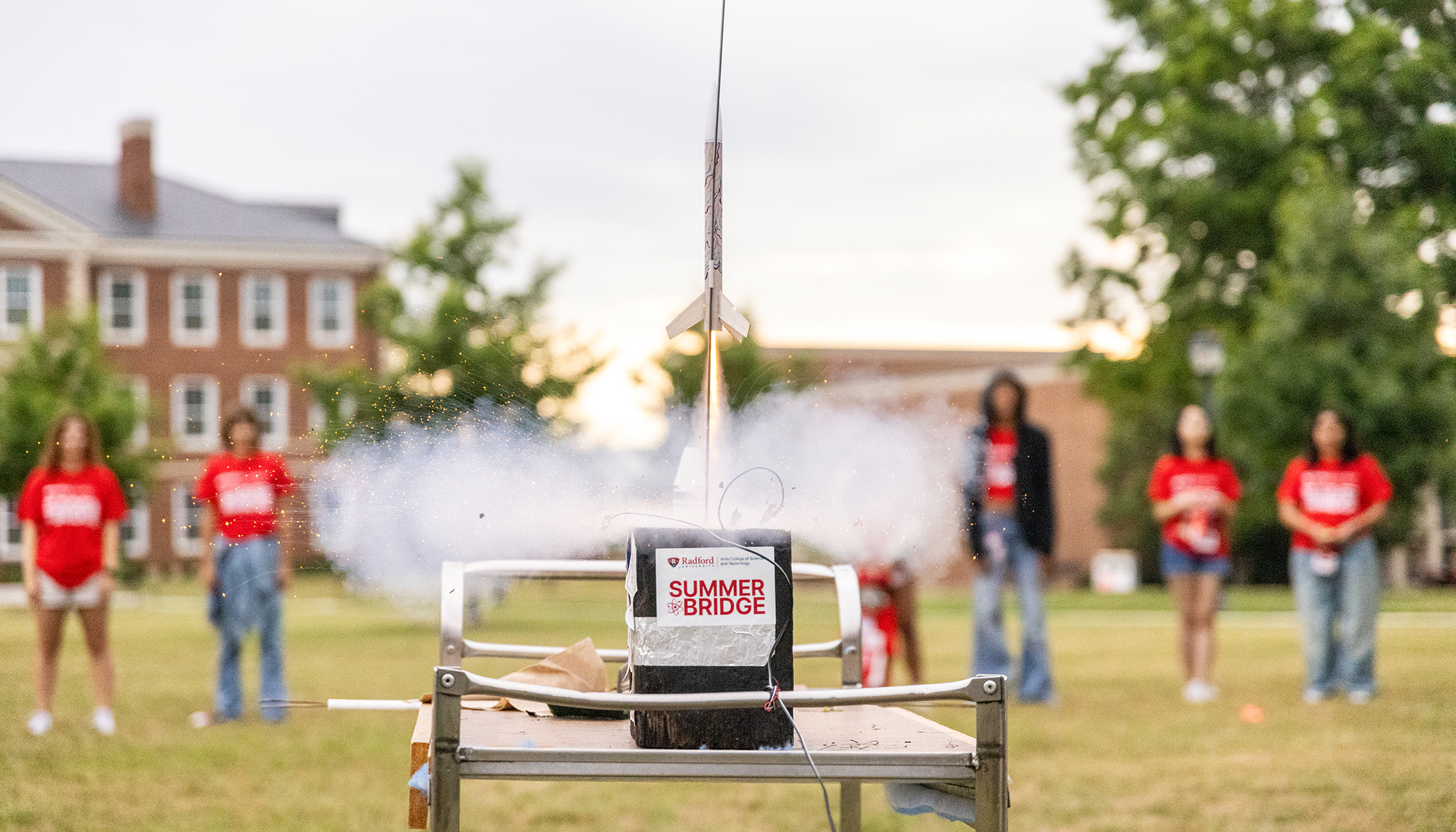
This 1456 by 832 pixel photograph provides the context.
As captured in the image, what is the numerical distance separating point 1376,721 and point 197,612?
21.4 metres

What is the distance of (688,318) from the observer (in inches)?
93.7

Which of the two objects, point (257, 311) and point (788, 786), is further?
point (257, 311)

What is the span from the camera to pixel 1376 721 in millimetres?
7203

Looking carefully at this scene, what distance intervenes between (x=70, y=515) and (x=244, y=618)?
1.11 metres

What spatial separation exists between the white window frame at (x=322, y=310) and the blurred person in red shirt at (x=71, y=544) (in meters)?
37.0

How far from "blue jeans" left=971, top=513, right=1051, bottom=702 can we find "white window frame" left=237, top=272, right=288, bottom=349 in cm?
3893

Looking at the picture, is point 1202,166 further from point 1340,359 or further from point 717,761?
point 717,761

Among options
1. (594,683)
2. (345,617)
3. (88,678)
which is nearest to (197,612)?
(345,617)

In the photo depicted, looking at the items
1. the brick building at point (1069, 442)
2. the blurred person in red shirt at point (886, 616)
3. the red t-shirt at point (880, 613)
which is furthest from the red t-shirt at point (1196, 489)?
the brick building at point (1069, 442)

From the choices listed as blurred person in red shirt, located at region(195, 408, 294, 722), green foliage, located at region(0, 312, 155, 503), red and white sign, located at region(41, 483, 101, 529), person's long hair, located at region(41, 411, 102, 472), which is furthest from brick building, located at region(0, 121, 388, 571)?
red and white sign, located at region(41, 483, 101, 529)

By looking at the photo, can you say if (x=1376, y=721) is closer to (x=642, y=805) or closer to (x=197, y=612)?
(x=642, y=805)

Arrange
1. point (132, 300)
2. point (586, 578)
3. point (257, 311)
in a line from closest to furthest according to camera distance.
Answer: point (586, 578) → point (132, 300) → point (257, 311)

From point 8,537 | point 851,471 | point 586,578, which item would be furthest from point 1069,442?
point 851,471

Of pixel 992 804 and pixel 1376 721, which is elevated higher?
pixel 992 804
